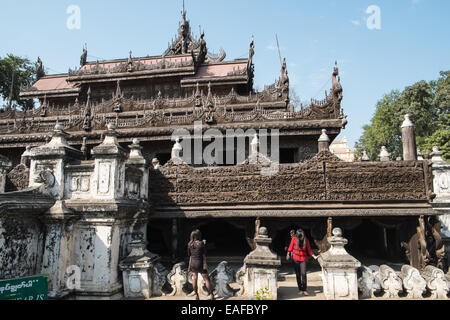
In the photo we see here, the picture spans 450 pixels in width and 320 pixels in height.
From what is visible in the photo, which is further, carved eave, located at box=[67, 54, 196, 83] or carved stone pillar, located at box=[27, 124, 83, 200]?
carved eave, located at box=[67, 54, 196, 83]

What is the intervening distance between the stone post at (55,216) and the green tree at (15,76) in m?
31.9

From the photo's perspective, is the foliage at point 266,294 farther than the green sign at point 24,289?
Yes

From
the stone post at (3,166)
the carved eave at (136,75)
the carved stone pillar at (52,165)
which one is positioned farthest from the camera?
the carved eave at (136,75)

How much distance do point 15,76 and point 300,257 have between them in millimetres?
38751

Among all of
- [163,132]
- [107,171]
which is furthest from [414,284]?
[163,132]

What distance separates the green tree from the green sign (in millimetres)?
34273

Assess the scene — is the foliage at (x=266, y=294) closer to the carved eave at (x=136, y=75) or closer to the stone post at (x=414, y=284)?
the stone post at (x=414, y=284)

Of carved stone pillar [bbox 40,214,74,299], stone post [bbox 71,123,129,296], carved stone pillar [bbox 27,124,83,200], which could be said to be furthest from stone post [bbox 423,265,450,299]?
carved stone pillar [bbox 27,124,83,200]

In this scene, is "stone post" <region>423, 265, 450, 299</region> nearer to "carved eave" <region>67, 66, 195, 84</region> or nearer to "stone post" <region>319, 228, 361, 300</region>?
"stone post" <region>319, 228, 361, 300</region>

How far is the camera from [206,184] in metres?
8.02

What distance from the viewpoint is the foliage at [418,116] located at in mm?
24656

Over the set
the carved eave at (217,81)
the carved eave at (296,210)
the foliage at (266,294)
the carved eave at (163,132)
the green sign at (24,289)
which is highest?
the carved eave at (217,81)

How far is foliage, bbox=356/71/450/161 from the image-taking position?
80.9ft
